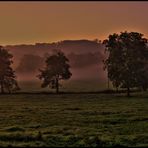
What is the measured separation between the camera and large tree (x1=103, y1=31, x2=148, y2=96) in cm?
9919

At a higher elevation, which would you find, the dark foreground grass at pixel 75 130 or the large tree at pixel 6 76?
the large tree at pixel 6 76

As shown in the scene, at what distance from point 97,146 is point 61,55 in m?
93.7

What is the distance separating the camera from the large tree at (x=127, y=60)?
99188 millimetres

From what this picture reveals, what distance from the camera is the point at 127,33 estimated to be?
103750mm

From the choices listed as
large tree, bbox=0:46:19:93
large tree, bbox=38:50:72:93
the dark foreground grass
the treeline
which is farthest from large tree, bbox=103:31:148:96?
the dark foreground grass

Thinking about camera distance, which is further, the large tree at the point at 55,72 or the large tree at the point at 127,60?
the large tree at the point at 55,72

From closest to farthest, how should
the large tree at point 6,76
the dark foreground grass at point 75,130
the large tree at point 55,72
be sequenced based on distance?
the dark foreground grass at point 75,130 < the large tree at point 55,72 < the large tree at point 6,76

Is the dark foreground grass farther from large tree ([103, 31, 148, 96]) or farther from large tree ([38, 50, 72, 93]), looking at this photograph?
large tree ([38, 50, 72, 93])

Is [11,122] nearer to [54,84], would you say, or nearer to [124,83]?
[124,83]

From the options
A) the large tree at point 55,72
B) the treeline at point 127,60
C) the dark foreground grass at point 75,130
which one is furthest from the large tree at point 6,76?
the dark foreground grass at point 75,130

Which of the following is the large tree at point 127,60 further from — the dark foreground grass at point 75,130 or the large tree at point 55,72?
the dark foreground grass at point 75,130

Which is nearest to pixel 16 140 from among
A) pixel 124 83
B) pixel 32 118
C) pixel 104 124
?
pixel 104 124

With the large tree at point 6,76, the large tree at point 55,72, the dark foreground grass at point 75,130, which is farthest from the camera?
the large tree at point 6,76

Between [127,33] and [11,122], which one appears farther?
[127,33]
